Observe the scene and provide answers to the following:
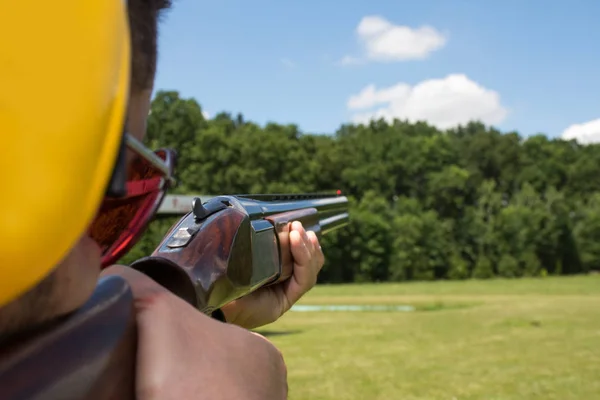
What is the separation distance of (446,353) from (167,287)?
1021 centimetres

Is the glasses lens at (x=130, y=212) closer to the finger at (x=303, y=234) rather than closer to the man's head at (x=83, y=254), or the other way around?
the man's head at (x=83, y=254)

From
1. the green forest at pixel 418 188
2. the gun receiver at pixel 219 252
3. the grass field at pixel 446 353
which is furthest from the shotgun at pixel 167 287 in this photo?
the green forest at pixel 418 188

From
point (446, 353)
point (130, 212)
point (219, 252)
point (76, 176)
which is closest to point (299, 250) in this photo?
point (219, 252)

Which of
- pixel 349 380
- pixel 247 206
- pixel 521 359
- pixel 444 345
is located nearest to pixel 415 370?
pixel 349 380

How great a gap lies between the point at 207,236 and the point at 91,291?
2.14ft

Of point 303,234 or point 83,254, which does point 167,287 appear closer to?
point 83,254

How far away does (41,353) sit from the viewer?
540 millimetres

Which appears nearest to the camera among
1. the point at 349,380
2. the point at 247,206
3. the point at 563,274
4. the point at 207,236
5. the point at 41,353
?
the point at 41,353

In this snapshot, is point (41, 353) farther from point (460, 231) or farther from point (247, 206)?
point (460, 231)

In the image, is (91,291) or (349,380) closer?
(91,291)

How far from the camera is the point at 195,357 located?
0.59 meters

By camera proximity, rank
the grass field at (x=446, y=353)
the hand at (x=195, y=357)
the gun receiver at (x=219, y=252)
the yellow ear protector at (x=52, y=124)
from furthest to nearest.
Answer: the grass field at (x=446, y=353), the gun receiver at (x=219, y=252), the hand at (x=195, y=357), the yellow ear protector at (x=52, y=124)

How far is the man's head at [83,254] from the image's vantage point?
0.52 meters

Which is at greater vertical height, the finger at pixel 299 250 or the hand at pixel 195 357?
the hand at pixel 195 357
